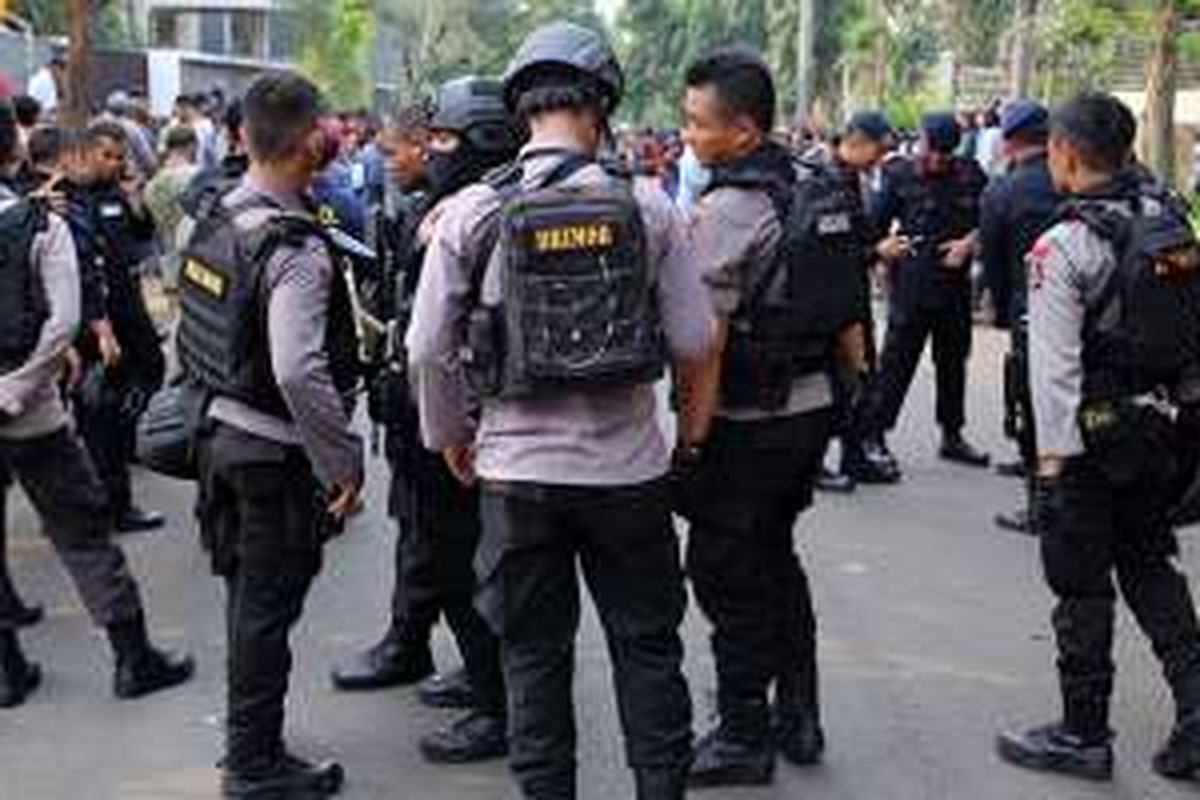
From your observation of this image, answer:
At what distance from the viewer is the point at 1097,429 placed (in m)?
5.10

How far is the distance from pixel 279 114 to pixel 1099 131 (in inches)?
86.1

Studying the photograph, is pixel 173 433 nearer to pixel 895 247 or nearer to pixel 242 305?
pixel 242 305

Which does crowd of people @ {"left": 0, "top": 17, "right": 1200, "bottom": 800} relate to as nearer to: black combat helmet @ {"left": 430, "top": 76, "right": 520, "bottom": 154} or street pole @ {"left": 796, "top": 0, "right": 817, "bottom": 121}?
black combat helmet @ {"left": 430, "top": 76, "right": 520, "bottom": 154}

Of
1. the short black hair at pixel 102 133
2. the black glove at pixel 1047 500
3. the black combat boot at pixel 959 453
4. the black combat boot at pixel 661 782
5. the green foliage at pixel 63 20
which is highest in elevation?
the green foliage at pixel 63 20

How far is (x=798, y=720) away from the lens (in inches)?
213

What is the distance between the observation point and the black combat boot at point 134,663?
5.98m

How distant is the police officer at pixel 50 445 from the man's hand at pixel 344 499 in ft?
4.09

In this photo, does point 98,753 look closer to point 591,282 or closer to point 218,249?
point 218,249

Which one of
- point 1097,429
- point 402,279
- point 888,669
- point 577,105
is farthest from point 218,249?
point 888,669

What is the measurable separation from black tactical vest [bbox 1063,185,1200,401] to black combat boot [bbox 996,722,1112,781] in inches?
39.3

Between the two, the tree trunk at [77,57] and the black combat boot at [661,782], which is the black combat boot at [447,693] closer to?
the black combat boot at [661,782]

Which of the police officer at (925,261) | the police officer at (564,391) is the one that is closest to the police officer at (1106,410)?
the police officer at (564,391)

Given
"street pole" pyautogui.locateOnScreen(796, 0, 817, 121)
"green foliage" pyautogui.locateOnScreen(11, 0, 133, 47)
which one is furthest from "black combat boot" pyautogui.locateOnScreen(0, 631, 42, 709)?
"street pole" pyautogui.locateOnScreen(796, 0, 817, 121)

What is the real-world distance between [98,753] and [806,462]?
221 centimetres
